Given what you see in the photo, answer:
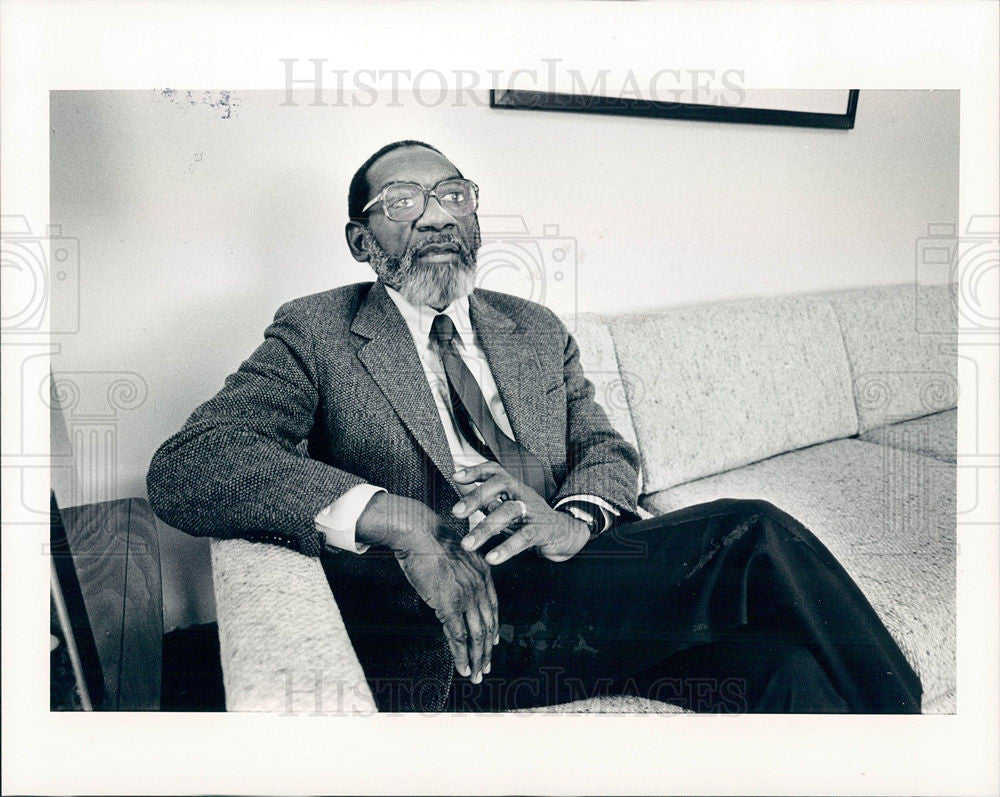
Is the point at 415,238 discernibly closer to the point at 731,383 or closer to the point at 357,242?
the point at 357,242

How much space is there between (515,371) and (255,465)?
388 millimetres

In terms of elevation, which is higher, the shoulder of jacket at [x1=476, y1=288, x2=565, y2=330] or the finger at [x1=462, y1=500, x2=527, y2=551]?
the shoulder of jacket at [x1=476, y1=288, x2=565, y2=330]

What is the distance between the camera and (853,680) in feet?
3.24

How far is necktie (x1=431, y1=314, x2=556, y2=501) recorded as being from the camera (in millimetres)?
996

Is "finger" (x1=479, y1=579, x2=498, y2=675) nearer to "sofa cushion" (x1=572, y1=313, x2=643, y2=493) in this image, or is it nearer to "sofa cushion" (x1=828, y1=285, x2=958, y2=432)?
"sofa cushion" (x1=572, y1=313, x2=643, y2=493)

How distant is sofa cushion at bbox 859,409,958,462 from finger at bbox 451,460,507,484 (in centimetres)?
69

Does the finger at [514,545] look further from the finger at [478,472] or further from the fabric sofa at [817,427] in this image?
the fabric sofa at [817,427]

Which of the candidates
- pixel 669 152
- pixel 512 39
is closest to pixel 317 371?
pixel 512 39

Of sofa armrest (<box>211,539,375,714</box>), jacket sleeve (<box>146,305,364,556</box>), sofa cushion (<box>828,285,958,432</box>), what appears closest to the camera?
sofa armrest (<box>211,539,375,714</box>)

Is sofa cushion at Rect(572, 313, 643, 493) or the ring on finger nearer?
the ring on finger

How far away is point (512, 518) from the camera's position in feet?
3.20

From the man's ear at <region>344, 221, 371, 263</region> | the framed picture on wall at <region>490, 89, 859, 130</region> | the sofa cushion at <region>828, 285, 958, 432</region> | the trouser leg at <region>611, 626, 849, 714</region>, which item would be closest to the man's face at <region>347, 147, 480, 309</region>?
the man's ear at <region>344, 221, 371, 263</region>

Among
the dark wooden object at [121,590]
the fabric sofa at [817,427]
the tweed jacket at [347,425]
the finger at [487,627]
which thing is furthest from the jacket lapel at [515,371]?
the dark wooden object at [121,590]

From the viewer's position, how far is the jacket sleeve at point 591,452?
1.03 metres
